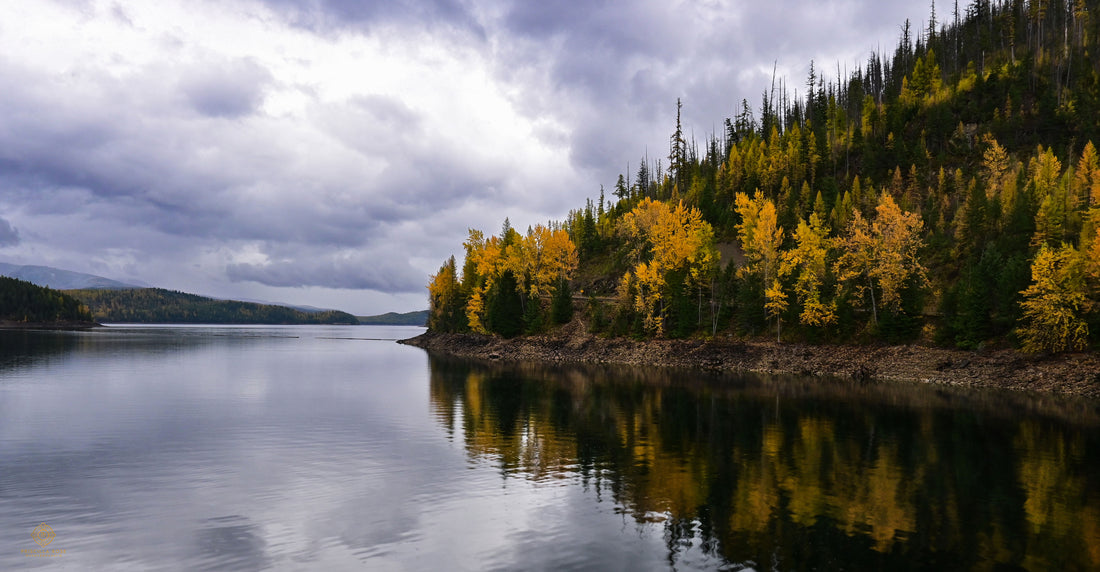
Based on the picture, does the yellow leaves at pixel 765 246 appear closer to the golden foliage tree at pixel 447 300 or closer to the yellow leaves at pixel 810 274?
the yellow leaves at pixel 810 274

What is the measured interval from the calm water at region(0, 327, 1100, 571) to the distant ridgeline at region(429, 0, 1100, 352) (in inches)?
726

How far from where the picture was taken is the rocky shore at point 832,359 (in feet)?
165

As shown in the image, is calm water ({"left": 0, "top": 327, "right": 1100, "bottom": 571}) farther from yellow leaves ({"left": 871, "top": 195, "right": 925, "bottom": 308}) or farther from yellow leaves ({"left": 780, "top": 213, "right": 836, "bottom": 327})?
yellow leaves ({"left": 780, "top": 213, "right": 836, "bottom": 327})

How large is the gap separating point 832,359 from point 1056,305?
20.9m

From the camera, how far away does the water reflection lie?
1560 centimetres

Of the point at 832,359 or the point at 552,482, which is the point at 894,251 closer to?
the point at 832,359

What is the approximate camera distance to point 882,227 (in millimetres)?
69312

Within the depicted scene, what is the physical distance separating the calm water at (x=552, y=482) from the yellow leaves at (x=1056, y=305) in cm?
968

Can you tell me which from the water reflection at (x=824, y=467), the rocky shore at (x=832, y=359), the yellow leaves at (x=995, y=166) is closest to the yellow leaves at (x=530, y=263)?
the rocky shore at (x=832, y=359)

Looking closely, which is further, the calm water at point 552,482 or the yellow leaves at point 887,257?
the yellow leaves at point 887,257

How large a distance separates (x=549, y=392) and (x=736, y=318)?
134 feet

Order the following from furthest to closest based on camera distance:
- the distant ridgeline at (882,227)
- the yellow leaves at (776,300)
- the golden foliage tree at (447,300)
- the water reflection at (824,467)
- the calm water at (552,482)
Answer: the golden foliage tree at (447,300), the yellow leaves at (776,300), the distant ridgeline at (882,227), the water reflection at (824,467), the calm water at (552,482)

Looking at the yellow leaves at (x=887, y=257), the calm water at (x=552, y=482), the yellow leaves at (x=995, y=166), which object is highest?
the yellow leaves at (x=995, y=166)

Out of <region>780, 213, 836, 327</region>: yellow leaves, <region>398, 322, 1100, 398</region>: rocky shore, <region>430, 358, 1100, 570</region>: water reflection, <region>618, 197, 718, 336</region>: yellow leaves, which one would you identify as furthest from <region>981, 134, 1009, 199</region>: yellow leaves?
<region>430, 358, 1100, 570</region>: water reflection
